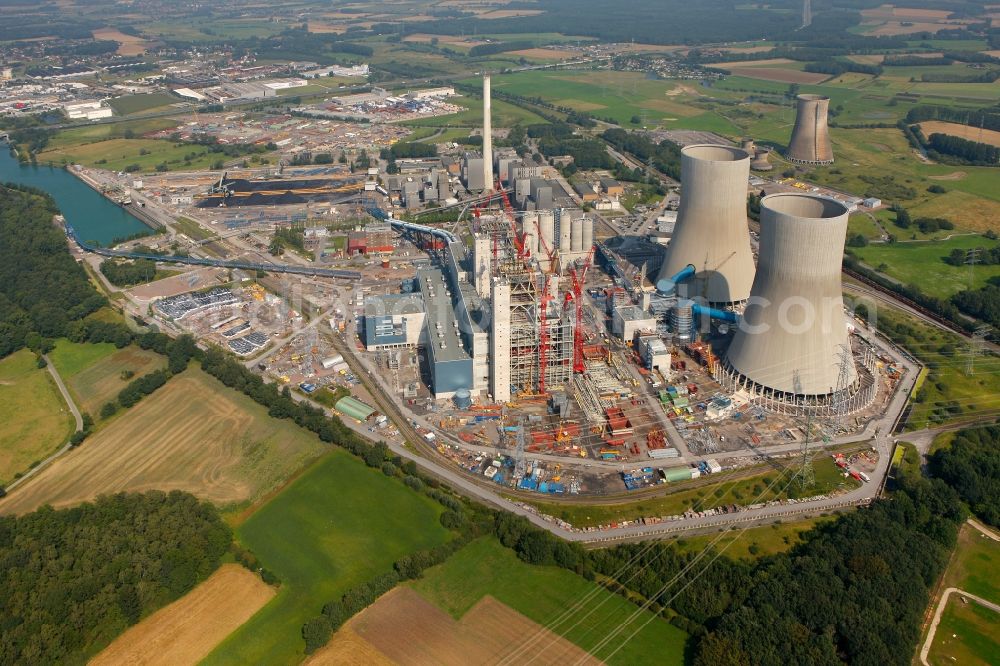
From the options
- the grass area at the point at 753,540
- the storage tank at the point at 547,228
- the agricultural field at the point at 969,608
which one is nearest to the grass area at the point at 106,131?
the storage tank at the point at 547,228

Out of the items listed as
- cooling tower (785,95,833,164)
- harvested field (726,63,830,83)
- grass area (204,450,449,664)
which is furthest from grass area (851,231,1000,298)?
harvested field (726,63,830,83)

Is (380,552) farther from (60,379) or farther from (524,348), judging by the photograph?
(60,379)

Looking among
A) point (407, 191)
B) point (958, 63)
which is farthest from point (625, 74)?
point (407, 191)

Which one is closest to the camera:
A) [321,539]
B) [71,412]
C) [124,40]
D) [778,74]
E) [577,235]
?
[321,539]

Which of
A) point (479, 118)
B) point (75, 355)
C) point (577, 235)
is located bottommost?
point (75, 355)

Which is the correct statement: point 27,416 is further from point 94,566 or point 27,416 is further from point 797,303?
point 797,303

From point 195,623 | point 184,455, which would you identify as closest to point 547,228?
point 184,455

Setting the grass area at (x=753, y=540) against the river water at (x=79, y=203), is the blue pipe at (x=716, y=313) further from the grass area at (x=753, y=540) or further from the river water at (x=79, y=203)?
the river water at (x=79, y=203)
